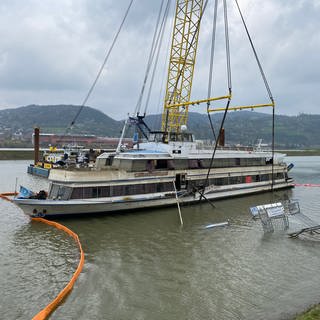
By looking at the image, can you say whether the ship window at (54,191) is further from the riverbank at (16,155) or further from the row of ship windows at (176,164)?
the riverbank at (16,155)

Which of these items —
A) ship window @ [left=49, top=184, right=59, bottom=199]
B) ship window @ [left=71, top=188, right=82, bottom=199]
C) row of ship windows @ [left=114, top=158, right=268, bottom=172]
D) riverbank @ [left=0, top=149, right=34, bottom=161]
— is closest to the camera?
ship window @ [left=71, top=188, right=82, bottom=199]

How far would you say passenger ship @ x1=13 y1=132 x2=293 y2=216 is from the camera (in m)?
20.7

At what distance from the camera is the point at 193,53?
41.3 metres

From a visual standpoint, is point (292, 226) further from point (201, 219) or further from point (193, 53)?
point (193, 53)

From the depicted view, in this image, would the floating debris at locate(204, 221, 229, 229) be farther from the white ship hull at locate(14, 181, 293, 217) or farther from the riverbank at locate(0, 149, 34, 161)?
the riverbank at locate(0, 149, 34, 161)

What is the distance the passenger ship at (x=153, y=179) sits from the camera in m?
20.7

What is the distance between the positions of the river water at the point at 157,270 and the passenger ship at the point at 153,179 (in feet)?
4.53

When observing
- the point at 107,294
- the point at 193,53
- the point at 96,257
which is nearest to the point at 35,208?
the point at 96,257

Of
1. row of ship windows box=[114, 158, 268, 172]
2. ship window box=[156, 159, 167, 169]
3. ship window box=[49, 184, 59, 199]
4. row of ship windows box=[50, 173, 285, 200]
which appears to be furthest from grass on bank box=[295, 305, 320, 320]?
ship window box=[156, 159, 167, 169]

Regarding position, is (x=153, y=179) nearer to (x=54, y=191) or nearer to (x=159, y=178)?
(x=159, y=178)

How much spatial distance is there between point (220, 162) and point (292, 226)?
11.6 m

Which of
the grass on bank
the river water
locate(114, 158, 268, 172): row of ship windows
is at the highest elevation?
locate(114, 158, 268, 172): row of ship windows

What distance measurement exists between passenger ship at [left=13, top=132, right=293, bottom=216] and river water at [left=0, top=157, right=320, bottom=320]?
138 centimetres

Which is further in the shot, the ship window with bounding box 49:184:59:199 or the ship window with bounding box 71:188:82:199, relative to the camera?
the ship window with bounding box 49:184:59:199
